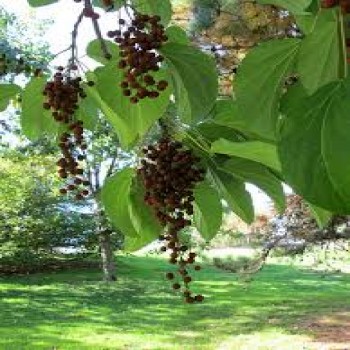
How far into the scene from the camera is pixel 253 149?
2.11 ft

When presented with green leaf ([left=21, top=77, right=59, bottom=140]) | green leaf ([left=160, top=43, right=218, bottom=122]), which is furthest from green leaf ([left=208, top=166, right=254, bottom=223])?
green leaf ([left=21, top=77, right=59, bottom=140])

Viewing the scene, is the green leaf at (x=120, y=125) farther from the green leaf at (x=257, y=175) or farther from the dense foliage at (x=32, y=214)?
the dense foliage at (x=32, y=214)

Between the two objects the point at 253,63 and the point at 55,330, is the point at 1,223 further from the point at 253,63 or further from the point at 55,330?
the point at 253,63

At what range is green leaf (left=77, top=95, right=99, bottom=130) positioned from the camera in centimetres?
86

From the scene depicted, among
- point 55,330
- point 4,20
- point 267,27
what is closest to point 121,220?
point 267,27

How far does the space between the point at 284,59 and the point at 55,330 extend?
31.4 feet

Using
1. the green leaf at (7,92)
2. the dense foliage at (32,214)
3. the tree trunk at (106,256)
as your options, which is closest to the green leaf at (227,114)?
the green leaf at (7,92)

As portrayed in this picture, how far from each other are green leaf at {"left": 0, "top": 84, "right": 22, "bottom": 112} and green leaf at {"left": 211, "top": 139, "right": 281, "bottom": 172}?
9.8 inches

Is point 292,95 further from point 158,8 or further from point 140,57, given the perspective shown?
point 158,8

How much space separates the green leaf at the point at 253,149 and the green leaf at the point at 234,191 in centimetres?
13

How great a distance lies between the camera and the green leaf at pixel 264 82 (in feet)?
1.96

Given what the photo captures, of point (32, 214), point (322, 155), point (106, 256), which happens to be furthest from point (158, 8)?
point (32, 214)

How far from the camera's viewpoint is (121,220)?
31.9 inches

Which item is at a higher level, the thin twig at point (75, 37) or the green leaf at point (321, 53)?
the thin twig at point (75, 37)
